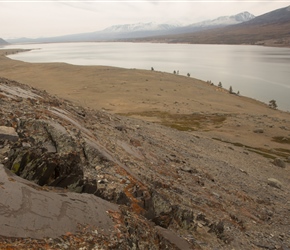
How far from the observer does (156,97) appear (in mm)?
74312

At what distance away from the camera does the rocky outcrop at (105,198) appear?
8.07 m

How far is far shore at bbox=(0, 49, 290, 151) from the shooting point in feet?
167

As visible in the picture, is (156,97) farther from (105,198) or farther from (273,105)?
(105,198)

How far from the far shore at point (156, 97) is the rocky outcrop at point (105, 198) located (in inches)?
1085

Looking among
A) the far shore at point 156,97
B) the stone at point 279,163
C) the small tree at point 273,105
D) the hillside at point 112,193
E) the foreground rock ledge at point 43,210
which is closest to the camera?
the foreground rock ledge at point 43,210

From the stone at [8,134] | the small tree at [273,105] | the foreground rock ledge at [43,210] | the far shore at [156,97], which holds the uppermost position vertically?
the stone at [8,134]

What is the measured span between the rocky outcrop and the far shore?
27.6 m

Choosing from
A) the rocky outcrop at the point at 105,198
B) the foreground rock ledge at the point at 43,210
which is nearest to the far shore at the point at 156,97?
the rocky outcrop at the point at 105,198

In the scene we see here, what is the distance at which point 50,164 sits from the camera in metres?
10.2

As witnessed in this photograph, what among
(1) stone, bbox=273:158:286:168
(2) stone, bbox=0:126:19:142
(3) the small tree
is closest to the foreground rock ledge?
(2) stone, bbox=0:126:19:142

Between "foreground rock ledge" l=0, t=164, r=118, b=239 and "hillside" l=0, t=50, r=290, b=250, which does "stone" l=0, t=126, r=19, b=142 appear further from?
"foreground rock ledge" l=0, t=164, r=118, b=239

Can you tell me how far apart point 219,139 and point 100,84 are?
179ft

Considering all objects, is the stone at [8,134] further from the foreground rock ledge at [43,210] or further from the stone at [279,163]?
the stone at [279,163]

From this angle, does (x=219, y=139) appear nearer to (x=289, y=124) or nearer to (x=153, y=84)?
(x=289, y=124)
